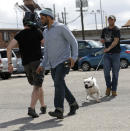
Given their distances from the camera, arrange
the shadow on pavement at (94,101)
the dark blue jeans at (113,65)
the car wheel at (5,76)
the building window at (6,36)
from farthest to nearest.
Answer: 1. the building window at (6,36)
2. the car wheel at (5,76)
3. the dark blue jeans at (113,65)
4. the shadow on pavement at (94,101)

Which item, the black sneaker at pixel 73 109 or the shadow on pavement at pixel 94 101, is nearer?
the black sneaker at pixel 73 109

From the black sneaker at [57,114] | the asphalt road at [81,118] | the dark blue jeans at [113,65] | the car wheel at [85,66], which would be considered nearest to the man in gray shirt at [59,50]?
the black sneaker at [57,114]

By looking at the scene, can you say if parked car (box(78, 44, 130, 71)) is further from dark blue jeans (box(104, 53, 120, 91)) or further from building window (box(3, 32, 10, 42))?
building window (box(3, 32, 10, 42))

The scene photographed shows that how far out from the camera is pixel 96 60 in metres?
24.4

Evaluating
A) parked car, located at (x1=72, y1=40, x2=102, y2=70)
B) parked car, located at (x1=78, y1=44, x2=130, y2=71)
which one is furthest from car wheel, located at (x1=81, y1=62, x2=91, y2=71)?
parked car, located at (x1=72, y1=40, x2=102, y2=70)

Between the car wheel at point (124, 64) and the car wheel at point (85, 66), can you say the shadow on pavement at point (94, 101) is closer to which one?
the car wheel at point (124, 64)

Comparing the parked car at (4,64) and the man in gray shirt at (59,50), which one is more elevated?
the man in gray shirt at (59,50)

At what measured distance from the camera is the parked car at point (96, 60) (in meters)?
23.7

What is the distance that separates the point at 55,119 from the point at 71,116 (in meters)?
0.33

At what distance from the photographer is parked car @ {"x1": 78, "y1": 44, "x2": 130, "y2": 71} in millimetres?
23703

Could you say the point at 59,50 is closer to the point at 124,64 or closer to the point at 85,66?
the point at 124,64

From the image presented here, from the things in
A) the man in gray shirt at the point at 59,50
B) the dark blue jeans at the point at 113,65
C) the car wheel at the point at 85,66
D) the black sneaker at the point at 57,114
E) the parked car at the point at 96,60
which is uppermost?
the man in gray shirt at the point at 59,50

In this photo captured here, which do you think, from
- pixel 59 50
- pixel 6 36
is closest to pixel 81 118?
pixel 59 50

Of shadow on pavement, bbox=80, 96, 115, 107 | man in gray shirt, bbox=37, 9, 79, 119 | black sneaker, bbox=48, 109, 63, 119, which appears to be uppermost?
man in gray shirt, bbox=37, 9, 79, 119
